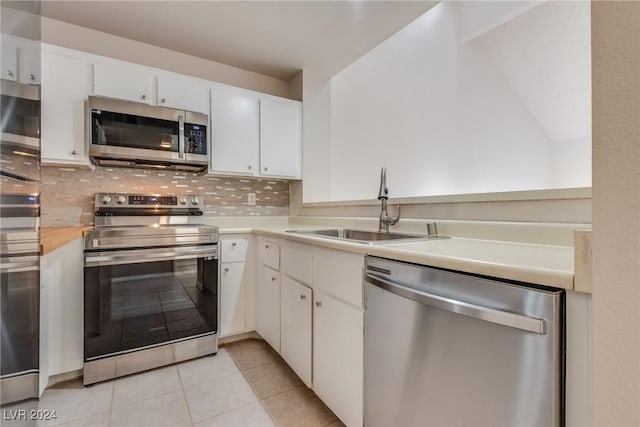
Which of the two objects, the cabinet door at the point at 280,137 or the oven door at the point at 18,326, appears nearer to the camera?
the oven door at the point at 18,326

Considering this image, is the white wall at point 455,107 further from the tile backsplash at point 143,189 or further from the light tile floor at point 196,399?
the light tile floor at point 196,399

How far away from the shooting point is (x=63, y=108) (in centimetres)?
185

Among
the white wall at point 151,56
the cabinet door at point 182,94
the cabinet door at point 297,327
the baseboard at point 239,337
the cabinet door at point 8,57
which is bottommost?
the baseboard at point 239,337

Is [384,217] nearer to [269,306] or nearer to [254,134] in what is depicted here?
[269,306]

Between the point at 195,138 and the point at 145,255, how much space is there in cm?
91

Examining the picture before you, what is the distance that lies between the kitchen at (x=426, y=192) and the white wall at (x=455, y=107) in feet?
0.19

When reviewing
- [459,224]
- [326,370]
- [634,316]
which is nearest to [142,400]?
[326,370]

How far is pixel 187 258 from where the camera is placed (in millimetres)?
1981

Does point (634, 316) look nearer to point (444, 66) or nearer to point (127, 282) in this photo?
point (127, 282)

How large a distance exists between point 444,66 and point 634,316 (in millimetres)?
4226

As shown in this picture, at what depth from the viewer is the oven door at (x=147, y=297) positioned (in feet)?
5.63

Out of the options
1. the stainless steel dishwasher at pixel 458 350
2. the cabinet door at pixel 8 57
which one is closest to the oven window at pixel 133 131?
the cabinet door at pixel 8 57

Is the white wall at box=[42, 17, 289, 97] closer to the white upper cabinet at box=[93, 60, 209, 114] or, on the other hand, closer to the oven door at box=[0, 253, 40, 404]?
the white upper cabinet at box=[93, 60, 209, 114]

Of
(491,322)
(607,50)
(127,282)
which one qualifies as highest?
(607,50)
